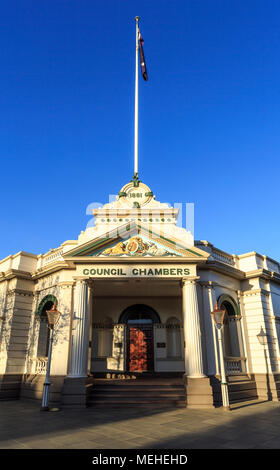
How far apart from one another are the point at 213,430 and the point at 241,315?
9.93 metres

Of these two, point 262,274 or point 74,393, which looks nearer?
point 74,393

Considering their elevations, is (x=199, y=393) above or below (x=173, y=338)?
below

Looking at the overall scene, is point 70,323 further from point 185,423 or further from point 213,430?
point 213,430

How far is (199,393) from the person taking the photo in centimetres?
1361

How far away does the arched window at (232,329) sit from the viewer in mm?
17734

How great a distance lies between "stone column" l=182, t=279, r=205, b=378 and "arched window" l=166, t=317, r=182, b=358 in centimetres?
491

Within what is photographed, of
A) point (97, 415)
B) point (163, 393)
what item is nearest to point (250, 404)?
point (163, 393)

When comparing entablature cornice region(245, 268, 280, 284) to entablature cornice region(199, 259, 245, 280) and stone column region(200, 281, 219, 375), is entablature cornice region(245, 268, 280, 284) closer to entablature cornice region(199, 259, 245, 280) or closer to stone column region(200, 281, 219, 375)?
entablature cornice region(199, 259, 245, 280)

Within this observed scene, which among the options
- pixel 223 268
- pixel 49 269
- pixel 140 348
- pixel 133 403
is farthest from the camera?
pixel 140 348

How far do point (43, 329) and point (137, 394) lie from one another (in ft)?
22.2

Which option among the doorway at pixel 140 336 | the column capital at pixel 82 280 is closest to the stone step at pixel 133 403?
the doorway at pixel 140 336

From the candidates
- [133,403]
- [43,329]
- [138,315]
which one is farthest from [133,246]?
[43,329]

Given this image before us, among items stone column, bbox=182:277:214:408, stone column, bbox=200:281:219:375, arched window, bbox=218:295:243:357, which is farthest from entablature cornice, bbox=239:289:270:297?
stone column, bbox=182:277:214:408

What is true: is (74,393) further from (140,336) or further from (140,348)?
(140,336)
